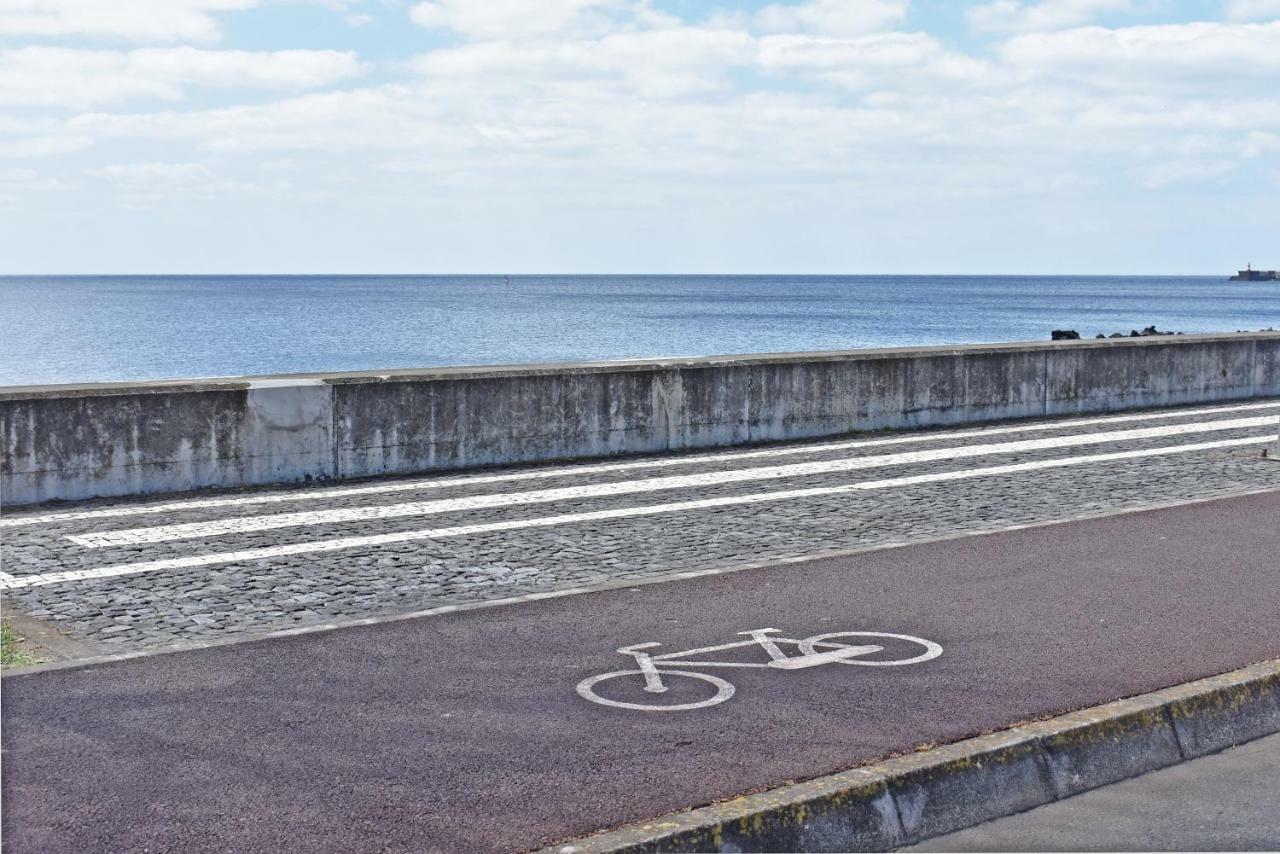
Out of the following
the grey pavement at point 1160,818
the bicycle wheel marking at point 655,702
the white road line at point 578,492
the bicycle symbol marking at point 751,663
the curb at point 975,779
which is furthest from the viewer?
the white road line at point 578,492

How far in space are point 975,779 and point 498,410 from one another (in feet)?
32.3

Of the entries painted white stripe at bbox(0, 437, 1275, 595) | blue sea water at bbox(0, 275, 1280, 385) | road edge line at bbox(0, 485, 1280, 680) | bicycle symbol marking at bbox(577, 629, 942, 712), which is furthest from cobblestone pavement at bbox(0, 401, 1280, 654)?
blue sea water at bbox(0, 275, 1280, 385)

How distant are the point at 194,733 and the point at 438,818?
1405 millimetres

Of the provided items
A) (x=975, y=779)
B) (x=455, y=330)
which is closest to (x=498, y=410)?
(x=975, y=779)

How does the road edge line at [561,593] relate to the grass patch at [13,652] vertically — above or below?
above

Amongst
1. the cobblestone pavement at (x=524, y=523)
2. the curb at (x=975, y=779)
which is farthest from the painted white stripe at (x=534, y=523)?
the curb at (x=975, y=779)

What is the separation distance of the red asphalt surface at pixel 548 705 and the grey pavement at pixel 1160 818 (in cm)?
49

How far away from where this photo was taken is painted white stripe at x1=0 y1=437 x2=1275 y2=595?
9.62 metres

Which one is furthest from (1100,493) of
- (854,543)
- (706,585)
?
(706,585)

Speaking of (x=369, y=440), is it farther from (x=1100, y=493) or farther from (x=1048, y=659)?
(x=1048, y=659)

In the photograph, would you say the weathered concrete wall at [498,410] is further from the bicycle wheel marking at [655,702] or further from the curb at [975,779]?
the curb at [975,779]

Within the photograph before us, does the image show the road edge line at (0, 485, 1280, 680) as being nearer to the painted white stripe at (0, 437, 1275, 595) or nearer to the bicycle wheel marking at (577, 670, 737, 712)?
the painted white stripe at (0, 437, 1275, 595)

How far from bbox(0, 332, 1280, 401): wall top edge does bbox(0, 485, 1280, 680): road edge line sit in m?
4.41

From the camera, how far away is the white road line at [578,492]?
36.4ft
